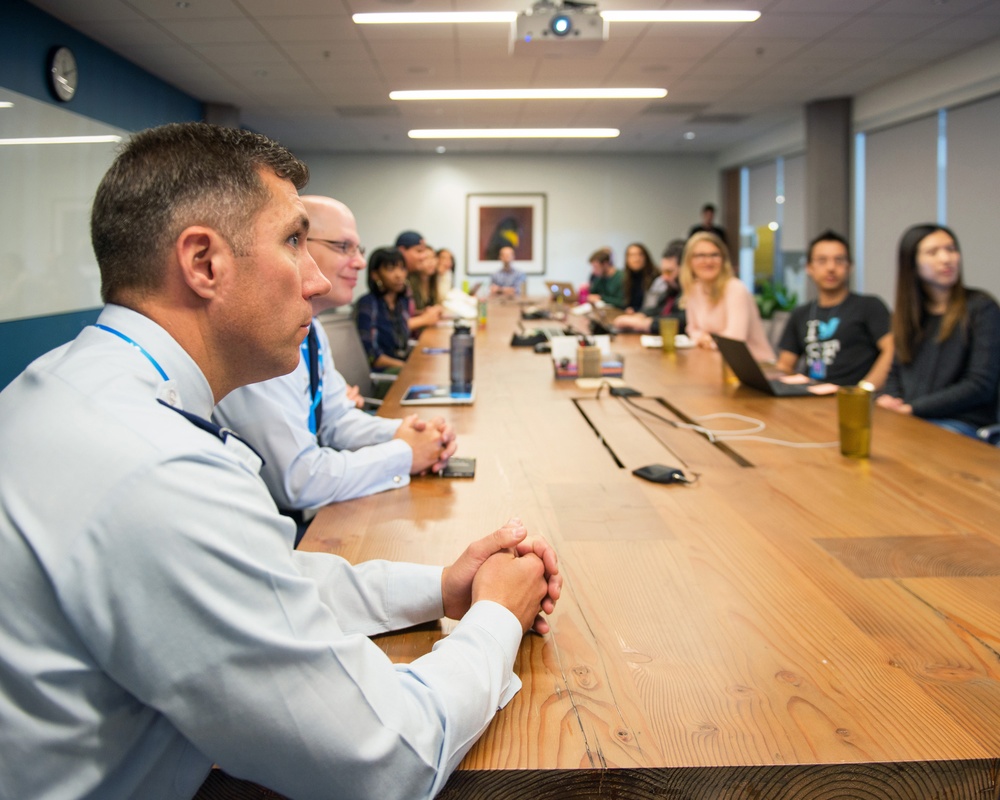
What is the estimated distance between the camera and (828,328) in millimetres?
3740

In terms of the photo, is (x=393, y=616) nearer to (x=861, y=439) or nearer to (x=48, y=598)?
(x=48, y=598)

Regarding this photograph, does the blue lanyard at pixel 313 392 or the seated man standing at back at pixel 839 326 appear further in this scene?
the seated man standing at back at pixel 839 326

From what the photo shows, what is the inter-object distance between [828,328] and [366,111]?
21.9 ft

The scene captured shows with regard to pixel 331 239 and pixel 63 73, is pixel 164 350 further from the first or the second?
pixel 63 73

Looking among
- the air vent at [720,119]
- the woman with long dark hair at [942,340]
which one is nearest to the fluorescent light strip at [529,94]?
the air vent at [720,119]

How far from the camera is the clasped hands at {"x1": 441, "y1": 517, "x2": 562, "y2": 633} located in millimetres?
1036

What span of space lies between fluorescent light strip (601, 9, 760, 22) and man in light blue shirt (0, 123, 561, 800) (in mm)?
5204

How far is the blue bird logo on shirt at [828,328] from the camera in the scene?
372 centimetres

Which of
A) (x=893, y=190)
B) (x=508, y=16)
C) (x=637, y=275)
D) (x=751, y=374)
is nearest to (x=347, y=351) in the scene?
(x=751, y=374)

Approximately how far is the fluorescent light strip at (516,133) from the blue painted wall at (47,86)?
379 centimetres

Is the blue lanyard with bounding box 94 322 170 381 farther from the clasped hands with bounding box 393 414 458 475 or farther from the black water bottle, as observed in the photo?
the black water bottle

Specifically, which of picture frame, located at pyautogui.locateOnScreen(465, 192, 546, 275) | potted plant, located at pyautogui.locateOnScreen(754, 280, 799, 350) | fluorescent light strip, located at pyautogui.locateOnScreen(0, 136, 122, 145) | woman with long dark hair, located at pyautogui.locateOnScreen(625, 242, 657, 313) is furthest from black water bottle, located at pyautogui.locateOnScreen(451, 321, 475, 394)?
picture frame, located at pyautogui.locateOnScreen(465, 192, 546, 275)

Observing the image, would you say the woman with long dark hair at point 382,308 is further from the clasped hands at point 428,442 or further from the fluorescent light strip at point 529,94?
the fluorescent light strip at point 529,94

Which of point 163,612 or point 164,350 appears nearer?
Result: point 163,612
